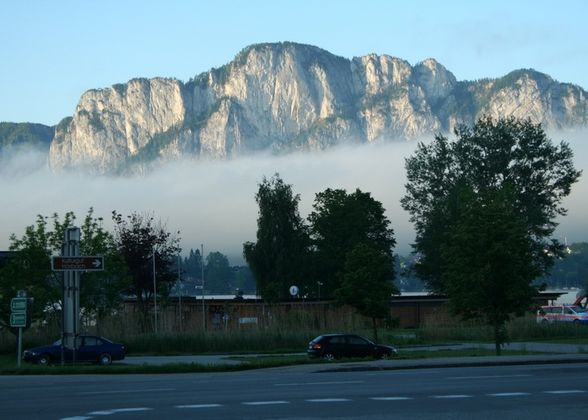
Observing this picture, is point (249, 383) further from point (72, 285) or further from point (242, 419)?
point (72, 285)

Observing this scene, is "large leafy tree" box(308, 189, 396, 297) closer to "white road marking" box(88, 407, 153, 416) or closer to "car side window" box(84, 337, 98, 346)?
"car side window" box(84, 337, 98, 346)

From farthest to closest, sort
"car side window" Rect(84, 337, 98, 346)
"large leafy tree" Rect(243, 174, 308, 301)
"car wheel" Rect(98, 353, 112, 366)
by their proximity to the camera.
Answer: "large leafy tree" Rect(243, 174, 308, 301) < "car side window" Rect(84, 337, 98, 346) < "car wheel" Rect(98, 353, 112, 366)

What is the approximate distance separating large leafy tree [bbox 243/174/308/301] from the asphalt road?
219 ft

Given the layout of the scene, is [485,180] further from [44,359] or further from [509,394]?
[509,394]

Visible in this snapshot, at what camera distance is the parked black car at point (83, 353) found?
39469 millimetres

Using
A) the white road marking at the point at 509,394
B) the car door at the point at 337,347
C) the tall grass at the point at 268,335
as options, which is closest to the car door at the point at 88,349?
the tall grass at the point at 268,335

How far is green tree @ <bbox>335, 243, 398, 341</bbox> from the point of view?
154 ft

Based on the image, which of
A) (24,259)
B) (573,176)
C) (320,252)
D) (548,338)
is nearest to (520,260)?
(548,338)

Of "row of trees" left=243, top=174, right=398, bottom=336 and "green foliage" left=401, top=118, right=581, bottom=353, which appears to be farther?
"row of trees" left=243, top=174, right=398, bottom=336

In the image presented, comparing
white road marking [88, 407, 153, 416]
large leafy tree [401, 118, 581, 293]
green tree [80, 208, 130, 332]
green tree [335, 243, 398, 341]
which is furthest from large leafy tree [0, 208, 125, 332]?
large leafy tree [401, 118, 581, 293]

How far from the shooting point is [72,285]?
38.3 meters

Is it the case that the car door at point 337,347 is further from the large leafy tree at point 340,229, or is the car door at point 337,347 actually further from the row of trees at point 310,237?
the large leafy tree at point 340,229

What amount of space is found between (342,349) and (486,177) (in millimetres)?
56990

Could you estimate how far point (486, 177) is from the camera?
306 ft
